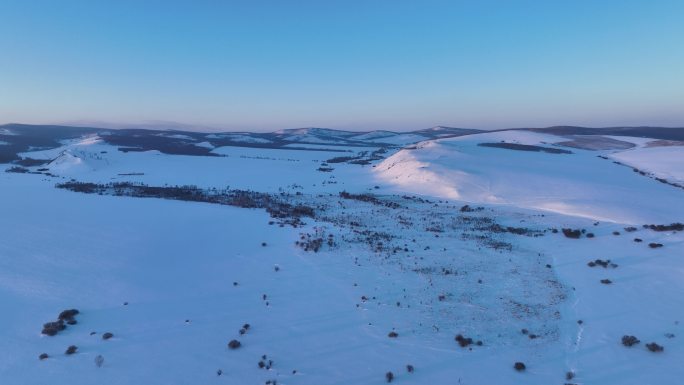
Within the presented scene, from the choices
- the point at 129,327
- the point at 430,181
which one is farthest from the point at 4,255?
the point at 430,181

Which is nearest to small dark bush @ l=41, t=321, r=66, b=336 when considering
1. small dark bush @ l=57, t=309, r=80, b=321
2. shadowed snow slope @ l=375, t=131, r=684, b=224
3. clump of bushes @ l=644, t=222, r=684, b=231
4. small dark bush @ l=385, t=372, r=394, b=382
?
small dark bush @ l=57, t=309, r=80, b=321

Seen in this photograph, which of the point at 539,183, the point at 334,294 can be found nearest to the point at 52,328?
the point at 334,294

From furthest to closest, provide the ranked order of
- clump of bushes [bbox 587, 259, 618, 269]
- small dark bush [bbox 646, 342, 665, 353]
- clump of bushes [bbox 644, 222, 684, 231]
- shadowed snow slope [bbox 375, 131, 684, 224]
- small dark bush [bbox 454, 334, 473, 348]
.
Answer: shadowed snow slope [bbox 375, 131, 684, 224] < clump of bushes [bbox 644, 222, 684, 231] < clump of bushes [bbox 587, 259, 618, 269] < small dark bush [bbox 454, 334, 473, 348] < small dark bush [bbox 646, 342, 665, 353]

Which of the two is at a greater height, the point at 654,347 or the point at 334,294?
the point at 334,294

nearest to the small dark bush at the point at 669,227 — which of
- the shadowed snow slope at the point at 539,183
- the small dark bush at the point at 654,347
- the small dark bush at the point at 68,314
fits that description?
the shadowed snow slope at the point at 539,183

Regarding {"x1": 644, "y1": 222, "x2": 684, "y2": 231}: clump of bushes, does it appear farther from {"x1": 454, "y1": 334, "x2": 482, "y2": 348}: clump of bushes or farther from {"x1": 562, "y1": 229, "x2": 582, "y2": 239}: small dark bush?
{"x1": 454, "y1": 334, "x2": 482, "y2": 348}: clump of bushes

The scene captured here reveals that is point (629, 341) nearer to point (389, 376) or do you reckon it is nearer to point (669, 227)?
point (389, 376)
